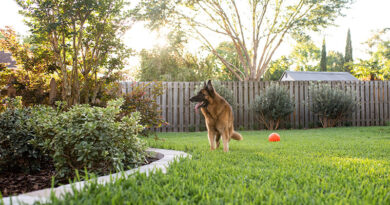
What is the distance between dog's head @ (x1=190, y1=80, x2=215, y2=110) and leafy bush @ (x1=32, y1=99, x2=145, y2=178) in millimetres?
1959

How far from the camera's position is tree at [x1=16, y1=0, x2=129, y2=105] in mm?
5742

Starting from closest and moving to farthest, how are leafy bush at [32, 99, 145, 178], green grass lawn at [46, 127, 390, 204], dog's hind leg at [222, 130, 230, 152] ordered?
1. green grass lawn at [46, 127, 390, 204]
2. leafy bush at [32, 99, 145, 178]
3. dog's hind leg at [222, 130, 230, 152]

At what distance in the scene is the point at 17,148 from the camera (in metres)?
2.96

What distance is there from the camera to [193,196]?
211 cm

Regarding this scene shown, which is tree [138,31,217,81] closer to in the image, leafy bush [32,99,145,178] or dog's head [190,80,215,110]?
dog's head [190,80,215,110]

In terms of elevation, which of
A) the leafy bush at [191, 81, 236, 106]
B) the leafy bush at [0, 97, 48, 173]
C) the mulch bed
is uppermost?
the leafy bush at [191, 81, 236, 106]

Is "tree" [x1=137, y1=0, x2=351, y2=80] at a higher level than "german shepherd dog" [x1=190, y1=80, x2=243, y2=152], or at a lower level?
higher

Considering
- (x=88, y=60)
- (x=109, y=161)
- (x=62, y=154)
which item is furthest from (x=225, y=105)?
(x=88, y=60)

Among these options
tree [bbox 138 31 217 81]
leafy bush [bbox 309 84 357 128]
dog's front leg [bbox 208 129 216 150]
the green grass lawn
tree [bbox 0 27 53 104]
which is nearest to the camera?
the green grass lawn

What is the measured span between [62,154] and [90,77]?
4.42 m

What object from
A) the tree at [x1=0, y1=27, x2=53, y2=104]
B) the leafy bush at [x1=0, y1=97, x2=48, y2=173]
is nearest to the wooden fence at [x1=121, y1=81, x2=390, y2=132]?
the tree at [x1=0, y1=27, x2=53, y2=104]

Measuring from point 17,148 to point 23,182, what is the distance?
0.51 meters

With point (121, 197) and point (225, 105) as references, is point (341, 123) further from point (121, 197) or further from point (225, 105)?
point (121, 197)

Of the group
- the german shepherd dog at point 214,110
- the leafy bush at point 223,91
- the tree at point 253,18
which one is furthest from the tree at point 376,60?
the german shepherd dog at point 214,110
